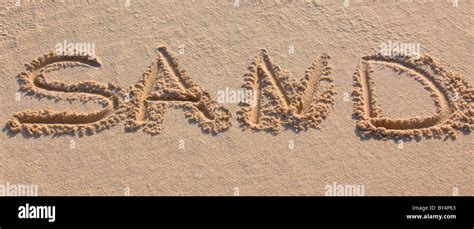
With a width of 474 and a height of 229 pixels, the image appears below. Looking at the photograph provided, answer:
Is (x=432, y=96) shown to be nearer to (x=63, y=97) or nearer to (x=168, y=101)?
(x=168, y=101)

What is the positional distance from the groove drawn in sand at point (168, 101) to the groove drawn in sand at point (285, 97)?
0.19m

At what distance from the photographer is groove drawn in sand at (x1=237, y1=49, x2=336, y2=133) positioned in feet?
13.9

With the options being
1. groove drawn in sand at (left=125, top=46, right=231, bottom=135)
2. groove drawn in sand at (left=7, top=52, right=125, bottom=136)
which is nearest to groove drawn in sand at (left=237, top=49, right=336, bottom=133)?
groove drawn in sand at (left=125, top=46, right=231, bottom=135)

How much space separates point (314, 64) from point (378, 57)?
0.47 meters

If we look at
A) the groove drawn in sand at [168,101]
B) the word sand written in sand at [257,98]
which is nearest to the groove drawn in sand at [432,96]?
the word sand written in sand at [257,98]

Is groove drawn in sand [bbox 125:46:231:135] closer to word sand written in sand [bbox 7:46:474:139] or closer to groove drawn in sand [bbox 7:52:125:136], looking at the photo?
word sand written in sand [bbox 7:46:474:139]

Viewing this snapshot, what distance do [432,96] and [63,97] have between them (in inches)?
98.9

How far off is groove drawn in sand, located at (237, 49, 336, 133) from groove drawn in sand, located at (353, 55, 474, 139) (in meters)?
0.23

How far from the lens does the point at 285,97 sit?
438cm

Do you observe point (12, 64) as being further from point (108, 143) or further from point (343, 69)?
point (343, 69)

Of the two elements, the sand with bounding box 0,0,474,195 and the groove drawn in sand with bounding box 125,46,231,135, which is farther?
the groove drawn in sand with bounding box 125,46,231,135
